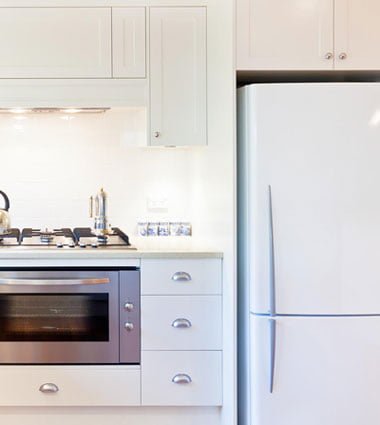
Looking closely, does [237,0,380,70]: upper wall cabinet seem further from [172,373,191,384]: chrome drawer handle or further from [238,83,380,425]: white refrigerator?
[172,373,191,384]: chrome drawer handle

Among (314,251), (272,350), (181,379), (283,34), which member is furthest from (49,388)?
(283,34)

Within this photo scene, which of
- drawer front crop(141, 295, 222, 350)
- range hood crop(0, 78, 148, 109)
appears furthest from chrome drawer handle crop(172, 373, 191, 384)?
range hood crop(0, 78, 148, 109)

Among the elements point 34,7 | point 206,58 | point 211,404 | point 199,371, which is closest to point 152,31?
point 206,58

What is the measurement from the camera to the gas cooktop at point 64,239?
2138 millimetres

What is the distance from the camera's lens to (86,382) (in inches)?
76.6

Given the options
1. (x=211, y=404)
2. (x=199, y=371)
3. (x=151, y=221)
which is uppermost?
(x=151, y=221)

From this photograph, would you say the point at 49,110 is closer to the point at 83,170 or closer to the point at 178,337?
the point at 83,170

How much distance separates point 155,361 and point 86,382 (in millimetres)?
323

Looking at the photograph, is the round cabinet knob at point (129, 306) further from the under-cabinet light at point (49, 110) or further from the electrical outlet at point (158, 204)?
the under-cabinet light at point (49, 110)

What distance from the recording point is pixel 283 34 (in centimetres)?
171

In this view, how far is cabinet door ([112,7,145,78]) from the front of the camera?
7.09ft

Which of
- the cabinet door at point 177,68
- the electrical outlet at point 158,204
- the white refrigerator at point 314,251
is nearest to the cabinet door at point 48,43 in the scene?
the cabinet door at point 177,68

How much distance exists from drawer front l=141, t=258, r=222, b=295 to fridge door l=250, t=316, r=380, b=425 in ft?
1.18

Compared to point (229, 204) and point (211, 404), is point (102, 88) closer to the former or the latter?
point (229, 204)
